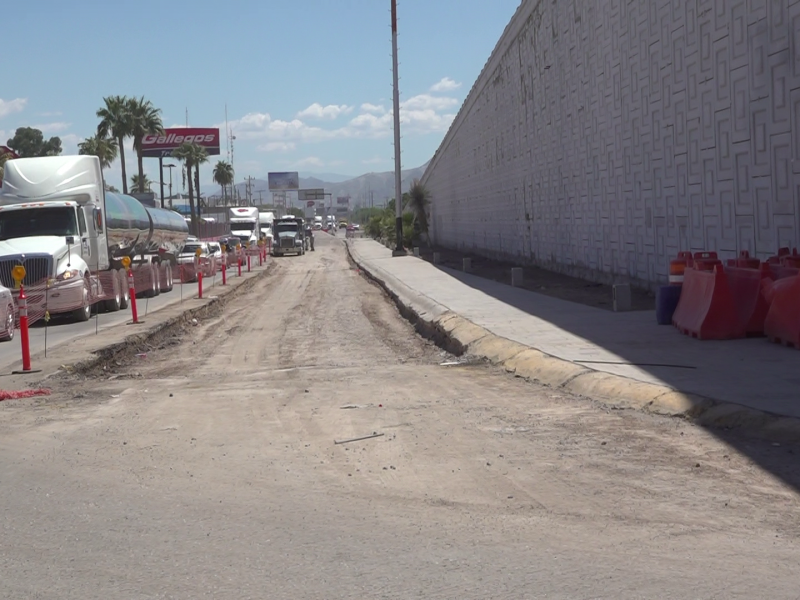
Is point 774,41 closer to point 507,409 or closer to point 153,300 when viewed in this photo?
point 507,409

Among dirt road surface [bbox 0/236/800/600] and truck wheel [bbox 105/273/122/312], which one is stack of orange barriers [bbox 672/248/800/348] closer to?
dirt road surface [bbox 0/236/800/600]

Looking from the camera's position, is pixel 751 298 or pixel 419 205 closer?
pixel 751 298

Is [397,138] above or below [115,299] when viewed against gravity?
above

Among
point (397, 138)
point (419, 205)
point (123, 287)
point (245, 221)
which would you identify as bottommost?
point (123, 287)

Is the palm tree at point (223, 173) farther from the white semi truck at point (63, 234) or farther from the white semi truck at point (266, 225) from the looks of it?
the white semi truck at point (63, 234)

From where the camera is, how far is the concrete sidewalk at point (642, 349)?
9.15 meters

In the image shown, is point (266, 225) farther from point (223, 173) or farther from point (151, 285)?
point (223, 173)

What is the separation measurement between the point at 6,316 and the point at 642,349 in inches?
496

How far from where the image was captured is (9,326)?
1902cm

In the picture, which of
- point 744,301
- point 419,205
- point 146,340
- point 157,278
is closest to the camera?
point 744,301

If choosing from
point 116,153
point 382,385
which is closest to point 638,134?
point 382,385

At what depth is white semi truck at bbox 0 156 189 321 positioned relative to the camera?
22797 millimetres

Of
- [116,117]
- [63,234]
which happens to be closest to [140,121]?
[116,117]

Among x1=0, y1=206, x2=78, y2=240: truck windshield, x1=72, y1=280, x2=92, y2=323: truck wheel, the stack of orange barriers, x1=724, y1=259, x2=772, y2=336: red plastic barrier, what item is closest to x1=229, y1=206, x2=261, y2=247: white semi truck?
x1=0, y1=206, x2=78, y2=240: truck windshield
